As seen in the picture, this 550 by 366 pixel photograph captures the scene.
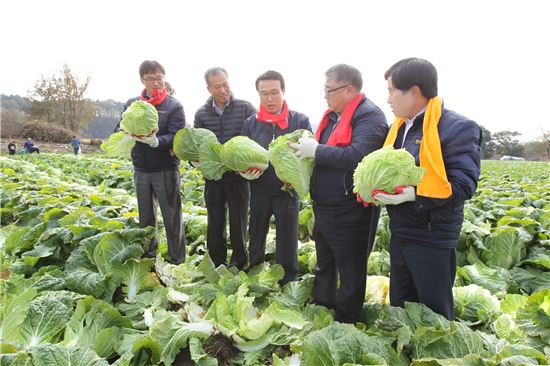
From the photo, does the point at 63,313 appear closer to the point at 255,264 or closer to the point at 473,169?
the point at 255,264

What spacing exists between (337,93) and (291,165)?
2.29 ft

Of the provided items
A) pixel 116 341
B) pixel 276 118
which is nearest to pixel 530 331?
pixel 276 118

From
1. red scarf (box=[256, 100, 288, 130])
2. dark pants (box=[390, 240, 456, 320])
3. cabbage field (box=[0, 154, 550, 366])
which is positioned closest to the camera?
cabbage field (box=[0, 154, 550, 366])

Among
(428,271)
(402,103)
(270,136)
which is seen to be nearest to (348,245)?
(428,271)

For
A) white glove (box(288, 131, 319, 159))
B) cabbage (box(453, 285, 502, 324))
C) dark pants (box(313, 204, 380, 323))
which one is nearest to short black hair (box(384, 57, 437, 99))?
white glove (box(288, 131, 319, 159))

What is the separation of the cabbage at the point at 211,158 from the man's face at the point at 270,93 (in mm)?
688

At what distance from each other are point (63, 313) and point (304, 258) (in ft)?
9.10

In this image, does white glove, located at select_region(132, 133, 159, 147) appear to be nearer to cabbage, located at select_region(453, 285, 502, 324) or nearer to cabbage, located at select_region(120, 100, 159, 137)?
cabbage, located at select_region(120, 100, 159, 137)

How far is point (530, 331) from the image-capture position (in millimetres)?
3002

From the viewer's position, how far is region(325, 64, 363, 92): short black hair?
3031 millimetres

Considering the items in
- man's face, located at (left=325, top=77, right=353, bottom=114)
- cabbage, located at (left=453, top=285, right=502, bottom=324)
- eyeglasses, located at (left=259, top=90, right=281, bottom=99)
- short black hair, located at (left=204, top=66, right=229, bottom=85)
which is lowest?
cabbage, located at (left=453, top=285, right=502, bottom=324)

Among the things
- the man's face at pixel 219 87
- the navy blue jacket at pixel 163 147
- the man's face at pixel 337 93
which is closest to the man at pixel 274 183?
the man's face at pixel 219 87

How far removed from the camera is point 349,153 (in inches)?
116

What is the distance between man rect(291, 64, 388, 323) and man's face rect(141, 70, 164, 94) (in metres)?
2.13
